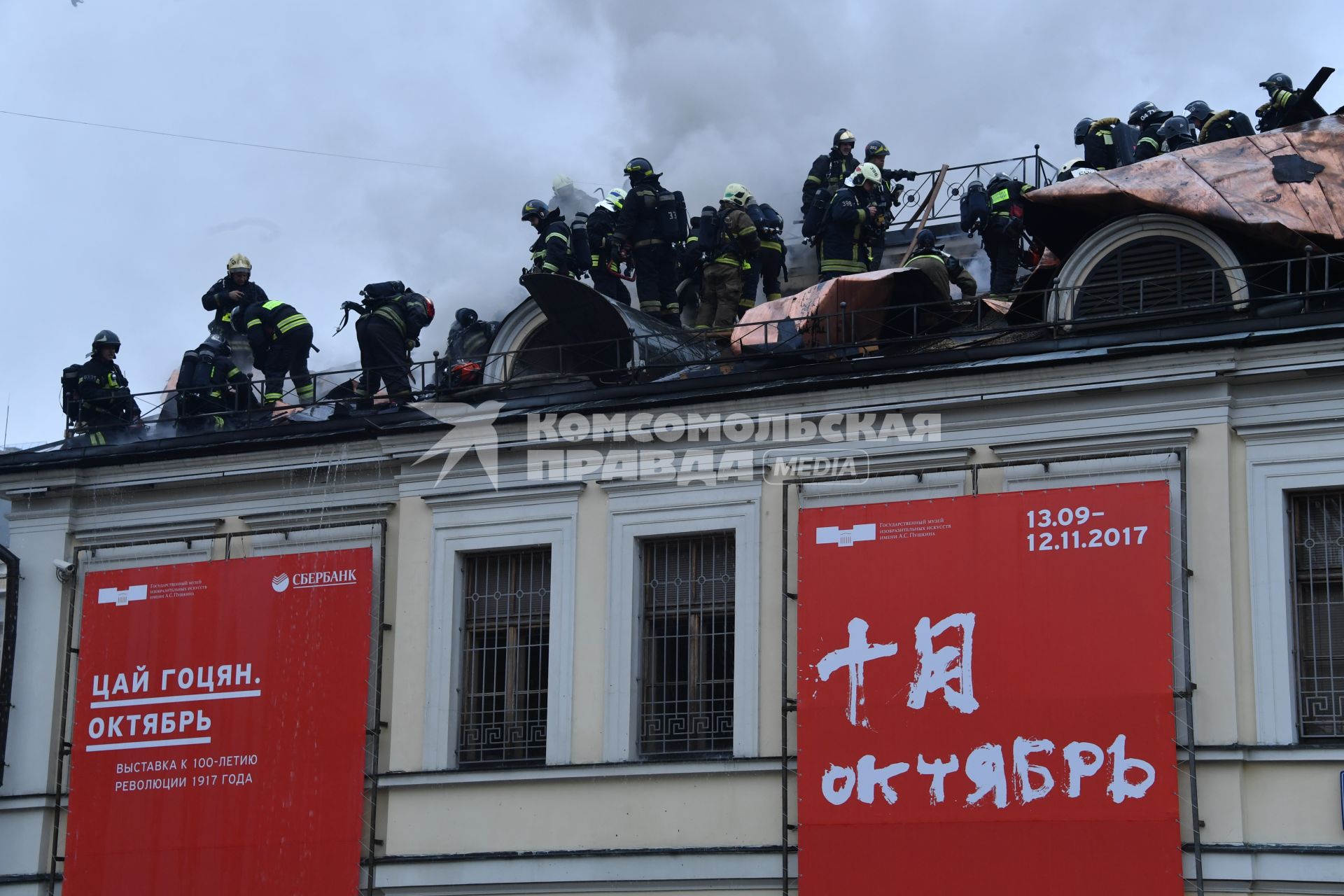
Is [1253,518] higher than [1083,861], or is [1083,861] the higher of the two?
[1253,518]

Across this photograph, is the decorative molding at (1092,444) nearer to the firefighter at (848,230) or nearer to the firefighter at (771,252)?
the firefighter at (848,230)

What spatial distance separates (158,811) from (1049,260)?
1108 cm

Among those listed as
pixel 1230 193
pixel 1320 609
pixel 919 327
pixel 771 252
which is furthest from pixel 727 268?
pixel 1320 609

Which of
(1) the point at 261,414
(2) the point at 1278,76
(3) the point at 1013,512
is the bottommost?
(3) the point at 1013,512

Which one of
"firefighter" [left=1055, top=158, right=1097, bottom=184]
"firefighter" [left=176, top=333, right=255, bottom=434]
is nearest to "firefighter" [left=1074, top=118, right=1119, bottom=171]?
"firefighter" [left=1055, top=158, right=1097, bottom=184]

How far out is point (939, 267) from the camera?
22.4m

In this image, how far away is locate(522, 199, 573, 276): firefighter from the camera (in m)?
26.0

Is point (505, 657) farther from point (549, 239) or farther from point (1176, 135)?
point (1176, 135)

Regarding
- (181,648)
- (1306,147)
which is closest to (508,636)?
(181,648)

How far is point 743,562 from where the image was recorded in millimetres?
21094

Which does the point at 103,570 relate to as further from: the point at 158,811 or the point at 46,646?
the point at 158,811

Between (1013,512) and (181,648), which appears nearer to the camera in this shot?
(1013,512)

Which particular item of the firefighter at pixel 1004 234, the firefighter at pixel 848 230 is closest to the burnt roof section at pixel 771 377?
the firefighter at pixel 1004 234

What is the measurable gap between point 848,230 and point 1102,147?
3.02m
